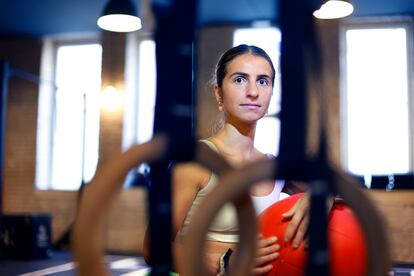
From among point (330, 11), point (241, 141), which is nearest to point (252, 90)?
point (241, 141)

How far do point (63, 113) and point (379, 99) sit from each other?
13.2ft

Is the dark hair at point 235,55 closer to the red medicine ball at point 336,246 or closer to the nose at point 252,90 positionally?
the nose at point 252,90

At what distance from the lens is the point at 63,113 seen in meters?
7.27

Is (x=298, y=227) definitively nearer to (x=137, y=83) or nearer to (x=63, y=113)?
(x=137, y=83)

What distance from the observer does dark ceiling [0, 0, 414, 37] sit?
5.75 meters

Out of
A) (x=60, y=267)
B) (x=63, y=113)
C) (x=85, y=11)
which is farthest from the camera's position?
(x=63, y=113)

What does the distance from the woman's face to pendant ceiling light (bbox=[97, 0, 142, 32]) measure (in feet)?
8.40

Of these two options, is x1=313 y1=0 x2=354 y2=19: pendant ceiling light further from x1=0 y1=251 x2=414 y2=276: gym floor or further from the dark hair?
x1=0 y1=251 x2=414 y2=276: gym floor

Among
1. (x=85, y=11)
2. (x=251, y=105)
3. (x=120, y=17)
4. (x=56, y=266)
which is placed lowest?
(x=56, y=266)

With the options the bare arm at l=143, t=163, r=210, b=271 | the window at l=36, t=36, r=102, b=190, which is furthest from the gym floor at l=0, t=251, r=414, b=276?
the bare arm at l=143, t=163, r=210, b=271

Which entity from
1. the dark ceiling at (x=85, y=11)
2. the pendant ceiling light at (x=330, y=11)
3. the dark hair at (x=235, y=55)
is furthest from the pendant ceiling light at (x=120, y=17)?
the dark hair at (x=235, y=55)

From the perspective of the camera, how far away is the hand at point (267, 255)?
836mm

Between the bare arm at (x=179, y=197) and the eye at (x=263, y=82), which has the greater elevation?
the eye at (x=263, y=82)

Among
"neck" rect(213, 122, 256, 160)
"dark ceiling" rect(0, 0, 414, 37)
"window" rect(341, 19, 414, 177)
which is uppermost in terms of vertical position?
"dark ceiling" rect(0, 0, 414, 37)
